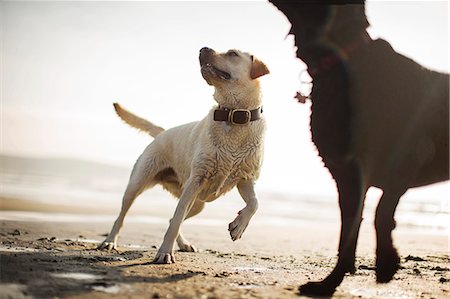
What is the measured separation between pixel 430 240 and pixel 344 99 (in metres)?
6.32

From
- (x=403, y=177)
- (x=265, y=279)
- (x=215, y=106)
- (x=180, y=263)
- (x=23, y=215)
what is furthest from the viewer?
(x=23, y=215)

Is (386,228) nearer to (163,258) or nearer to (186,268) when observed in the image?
(186,268)

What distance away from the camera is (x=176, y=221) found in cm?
462

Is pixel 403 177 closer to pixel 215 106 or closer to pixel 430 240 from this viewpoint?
pixel 215 106

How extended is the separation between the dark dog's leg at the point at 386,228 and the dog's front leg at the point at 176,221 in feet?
5.64

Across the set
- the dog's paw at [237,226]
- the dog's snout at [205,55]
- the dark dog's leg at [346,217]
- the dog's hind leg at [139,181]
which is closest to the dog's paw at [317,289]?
the dark dog's leg at [346,217]

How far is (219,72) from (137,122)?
6.26ft

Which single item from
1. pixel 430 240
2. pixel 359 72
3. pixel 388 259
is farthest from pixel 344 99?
pixel 430 240

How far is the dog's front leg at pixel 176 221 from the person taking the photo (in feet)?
14.9

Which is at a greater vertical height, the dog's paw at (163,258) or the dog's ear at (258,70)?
the dog's ear at (258,70)

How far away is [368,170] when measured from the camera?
3.58m

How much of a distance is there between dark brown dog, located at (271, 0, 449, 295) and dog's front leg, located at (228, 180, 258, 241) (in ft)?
3.27

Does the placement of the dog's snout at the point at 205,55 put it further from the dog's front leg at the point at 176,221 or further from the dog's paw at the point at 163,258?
the dog's paw at the point at 163,258

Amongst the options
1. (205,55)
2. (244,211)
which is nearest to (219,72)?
(205,55)
